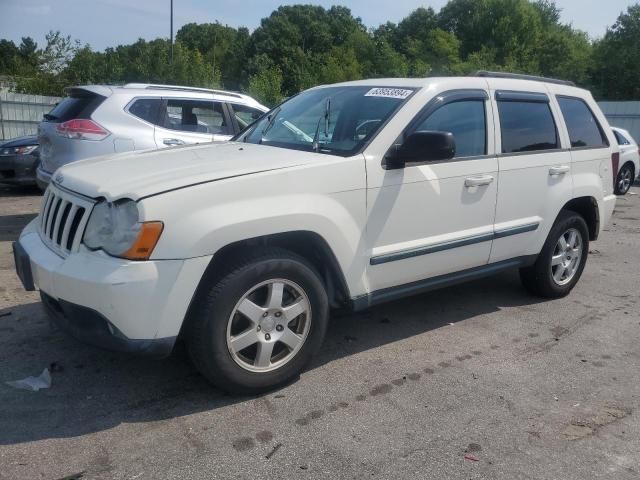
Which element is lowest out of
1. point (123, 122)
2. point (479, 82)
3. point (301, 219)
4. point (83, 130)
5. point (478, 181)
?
point (301, 219)

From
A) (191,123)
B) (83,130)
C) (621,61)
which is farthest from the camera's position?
(621,61)

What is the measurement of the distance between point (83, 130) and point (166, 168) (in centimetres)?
415

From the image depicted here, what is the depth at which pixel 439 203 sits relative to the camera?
404 centimetres

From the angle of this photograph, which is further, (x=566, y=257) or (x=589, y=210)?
(x=589, y=210)

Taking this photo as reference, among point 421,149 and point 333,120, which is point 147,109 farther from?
point 421,149

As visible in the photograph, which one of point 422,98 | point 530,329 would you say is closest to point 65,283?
point 422,98

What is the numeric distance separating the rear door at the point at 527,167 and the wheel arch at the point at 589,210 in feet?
1.01

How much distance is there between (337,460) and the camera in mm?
2828

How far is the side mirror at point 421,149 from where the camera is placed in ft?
11.9

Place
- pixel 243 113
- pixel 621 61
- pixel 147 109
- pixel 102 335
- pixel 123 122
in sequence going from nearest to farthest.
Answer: pixel 102 335
pixel 123 122
pixel 147 109
pixel 243 113
pixel 621 61

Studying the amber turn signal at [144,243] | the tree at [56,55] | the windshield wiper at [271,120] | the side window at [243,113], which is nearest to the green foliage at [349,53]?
the tree at [56,55]

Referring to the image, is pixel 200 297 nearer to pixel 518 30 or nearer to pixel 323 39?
pixel 518 30

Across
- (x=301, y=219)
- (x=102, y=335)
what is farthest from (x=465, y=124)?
(x=102, y=335)

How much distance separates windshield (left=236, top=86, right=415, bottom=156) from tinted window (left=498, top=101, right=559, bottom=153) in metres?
0.98
